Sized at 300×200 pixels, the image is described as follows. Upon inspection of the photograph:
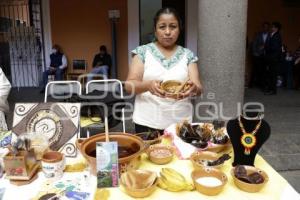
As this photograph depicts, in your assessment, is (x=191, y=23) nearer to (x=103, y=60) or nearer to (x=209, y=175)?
(x=103, y=60)

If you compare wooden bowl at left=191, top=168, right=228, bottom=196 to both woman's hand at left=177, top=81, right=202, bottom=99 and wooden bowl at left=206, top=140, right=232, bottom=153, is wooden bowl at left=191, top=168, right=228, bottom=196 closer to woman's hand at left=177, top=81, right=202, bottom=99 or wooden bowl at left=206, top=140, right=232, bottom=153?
wooden bowl at left=206, top=140, right=232, bottom=153

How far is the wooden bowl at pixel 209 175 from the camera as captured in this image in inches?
53.1

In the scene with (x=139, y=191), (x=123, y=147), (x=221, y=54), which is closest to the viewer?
(x=139, y=191)

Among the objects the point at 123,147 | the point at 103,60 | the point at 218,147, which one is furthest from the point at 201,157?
the point at 103,60

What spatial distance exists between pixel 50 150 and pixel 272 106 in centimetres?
573

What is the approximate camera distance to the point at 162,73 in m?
1.94

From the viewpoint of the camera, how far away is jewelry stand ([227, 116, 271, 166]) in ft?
5.07

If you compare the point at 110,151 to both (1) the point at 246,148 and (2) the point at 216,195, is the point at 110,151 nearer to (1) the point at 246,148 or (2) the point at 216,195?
(2) the point at 216,195

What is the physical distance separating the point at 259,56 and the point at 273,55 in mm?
495

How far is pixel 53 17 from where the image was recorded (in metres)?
8.10

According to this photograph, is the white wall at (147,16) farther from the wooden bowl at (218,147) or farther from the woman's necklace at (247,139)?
the woman's necklace at (247,139)

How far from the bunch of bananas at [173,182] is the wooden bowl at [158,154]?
5.7 inches

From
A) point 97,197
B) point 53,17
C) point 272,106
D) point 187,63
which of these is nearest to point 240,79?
point 187,63

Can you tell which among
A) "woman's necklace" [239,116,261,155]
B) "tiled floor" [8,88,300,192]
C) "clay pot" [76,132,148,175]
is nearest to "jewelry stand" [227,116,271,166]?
"woman's necklace" [239,116,261,155]
